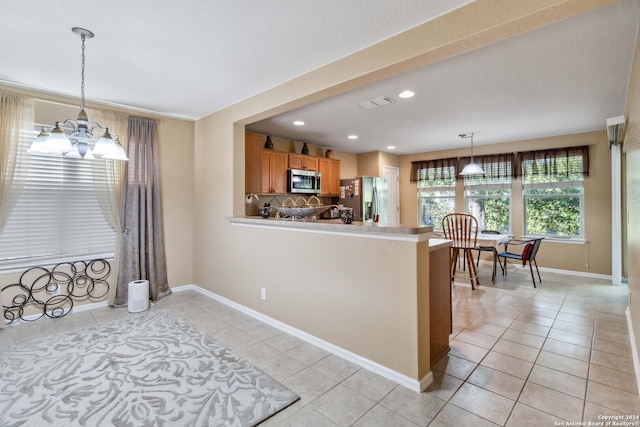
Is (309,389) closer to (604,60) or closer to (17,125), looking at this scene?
(604,60)

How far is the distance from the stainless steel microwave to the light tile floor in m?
2.33

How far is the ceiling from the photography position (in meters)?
1.99

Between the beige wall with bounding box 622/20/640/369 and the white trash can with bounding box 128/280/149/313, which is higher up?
the beige wall with bounding box 622/20/640/369

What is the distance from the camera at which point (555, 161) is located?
5.56 meters

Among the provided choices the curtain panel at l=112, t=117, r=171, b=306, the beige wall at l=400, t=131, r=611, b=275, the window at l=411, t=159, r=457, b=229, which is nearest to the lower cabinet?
the curtain panel at l=112, t=117, r=171, b=306

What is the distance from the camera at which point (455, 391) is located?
7.02 feet

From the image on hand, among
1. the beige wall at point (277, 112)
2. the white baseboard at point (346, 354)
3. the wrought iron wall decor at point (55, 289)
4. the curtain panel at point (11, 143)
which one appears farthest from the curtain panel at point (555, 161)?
the curtain panel at point (11, 143)

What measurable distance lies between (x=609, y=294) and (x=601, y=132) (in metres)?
2.74

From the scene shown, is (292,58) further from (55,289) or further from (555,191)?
(555,191)

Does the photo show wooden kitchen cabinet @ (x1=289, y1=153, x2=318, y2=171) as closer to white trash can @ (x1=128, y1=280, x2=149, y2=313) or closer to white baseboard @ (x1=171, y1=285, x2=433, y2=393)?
white baseboard @ (x1=171, y1=285, x2=433, y2=393)

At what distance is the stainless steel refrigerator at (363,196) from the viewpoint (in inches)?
254

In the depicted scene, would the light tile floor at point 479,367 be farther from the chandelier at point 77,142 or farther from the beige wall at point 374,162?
the beige wall at point 374,162

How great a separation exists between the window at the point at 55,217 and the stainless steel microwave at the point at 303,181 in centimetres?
269

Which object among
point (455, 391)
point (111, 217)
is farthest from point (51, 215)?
point (455, 391)
